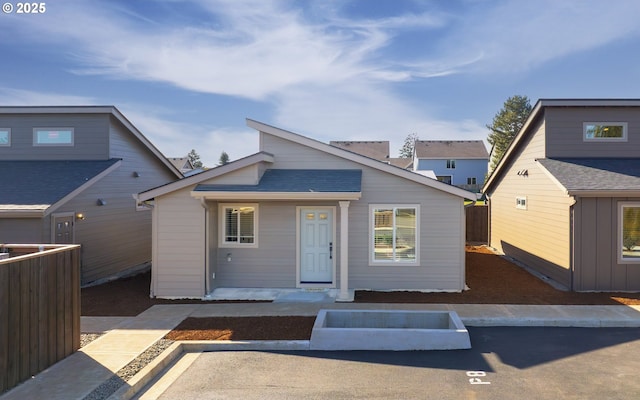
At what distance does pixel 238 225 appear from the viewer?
11.4 metres

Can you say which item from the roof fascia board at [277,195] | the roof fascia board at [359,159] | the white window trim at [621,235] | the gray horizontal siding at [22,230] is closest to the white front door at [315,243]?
the roof fascia board at [277,195]

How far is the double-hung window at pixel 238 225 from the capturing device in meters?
11.4

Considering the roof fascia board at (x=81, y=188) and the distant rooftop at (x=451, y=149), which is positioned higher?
the distant rooftop at (x=451, y=149)

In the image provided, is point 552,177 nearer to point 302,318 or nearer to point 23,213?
point 302,318

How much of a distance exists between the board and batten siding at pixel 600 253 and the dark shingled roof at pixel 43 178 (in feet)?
44.3

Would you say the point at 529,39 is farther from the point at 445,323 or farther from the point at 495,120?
the point at 495,120

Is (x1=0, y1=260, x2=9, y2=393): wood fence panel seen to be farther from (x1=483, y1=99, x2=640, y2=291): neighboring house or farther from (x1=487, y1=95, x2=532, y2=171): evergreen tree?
(x1=487, y1=95, x2=532, y2=171): evergreen tree

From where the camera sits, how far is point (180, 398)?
5.30 metres

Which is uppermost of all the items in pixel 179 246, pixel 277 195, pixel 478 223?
pixel 277 195

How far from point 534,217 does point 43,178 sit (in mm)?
15057

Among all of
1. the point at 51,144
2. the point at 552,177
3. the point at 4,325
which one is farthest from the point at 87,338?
the point at 552,177

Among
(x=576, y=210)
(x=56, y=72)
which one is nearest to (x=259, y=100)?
(x=56, y=72)

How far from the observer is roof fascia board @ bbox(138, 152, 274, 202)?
10609mm

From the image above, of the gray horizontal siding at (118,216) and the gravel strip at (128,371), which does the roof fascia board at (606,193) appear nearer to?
the gravel strip at (128,371)
